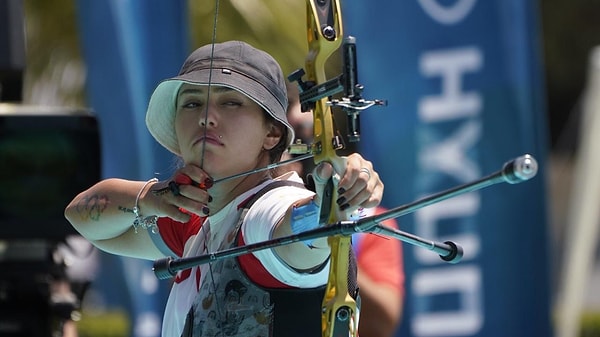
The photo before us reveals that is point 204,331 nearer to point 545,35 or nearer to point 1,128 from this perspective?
point 1,128

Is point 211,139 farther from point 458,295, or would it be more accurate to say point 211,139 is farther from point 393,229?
point 458,295

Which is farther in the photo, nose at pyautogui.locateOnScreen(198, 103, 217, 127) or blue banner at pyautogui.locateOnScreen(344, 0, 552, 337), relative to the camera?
blue banner at pyautogui.locateOnScreen(344, 0, 552, 337)

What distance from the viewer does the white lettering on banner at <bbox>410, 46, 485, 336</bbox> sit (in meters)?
5.48

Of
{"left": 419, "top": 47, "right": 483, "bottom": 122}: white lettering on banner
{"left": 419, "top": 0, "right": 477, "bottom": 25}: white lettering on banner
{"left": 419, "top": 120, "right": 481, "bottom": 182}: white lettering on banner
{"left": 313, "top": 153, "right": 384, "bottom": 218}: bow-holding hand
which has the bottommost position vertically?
{"left": 313, "top": 153, "right": 384, "bottom": 218}: bow-holding hand

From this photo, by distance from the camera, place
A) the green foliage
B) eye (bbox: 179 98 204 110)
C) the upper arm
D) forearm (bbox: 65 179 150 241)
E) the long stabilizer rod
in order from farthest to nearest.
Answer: the green foliage, the upper arm, forearm (bbox: 65 179 150 241), eye (bbox: 179 98 204 110), the long stabilizer rod

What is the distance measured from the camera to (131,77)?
4.83 meters

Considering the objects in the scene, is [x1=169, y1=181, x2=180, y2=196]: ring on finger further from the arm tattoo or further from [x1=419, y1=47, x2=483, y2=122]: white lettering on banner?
[x1=419, y1=47, x2=483, y2=122]: white lettering on banner

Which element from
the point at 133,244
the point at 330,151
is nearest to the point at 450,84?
the point at 133,244

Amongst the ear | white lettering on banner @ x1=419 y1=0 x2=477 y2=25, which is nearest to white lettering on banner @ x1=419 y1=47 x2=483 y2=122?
white lettering on banner @ x1=419 y1=0 x2=477 y2=25

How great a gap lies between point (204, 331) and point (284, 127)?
370 millimetres

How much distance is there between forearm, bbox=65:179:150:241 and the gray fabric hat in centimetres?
12

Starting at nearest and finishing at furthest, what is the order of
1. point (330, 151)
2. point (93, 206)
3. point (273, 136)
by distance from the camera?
1. point (330, 151)
2. point (273, 136)
3. point (93, 206)

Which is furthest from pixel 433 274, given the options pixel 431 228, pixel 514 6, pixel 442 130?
pixel 514 6

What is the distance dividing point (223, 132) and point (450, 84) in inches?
Answer: 129
